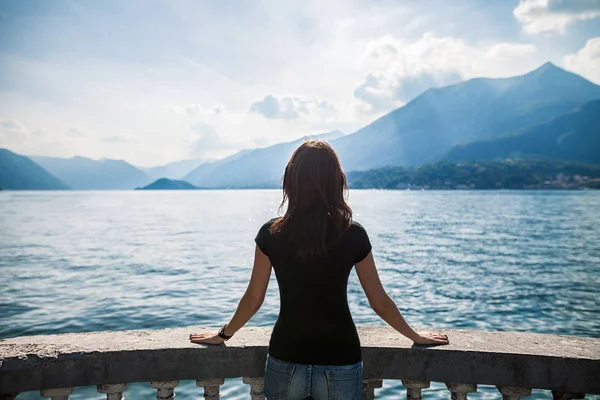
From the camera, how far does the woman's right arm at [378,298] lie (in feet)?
8.27

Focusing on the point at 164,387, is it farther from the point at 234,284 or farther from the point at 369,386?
the point at 234,284

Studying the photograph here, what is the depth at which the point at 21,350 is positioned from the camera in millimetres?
2898

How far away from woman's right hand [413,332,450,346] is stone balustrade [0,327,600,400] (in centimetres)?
5

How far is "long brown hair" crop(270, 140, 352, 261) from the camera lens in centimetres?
235

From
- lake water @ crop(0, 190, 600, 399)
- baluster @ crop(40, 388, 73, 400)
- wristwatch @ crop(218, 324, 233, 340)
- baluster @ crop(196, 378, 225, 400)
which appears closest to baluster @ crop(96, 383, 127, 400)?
baluster @ crop(40, 388, 73, 400)

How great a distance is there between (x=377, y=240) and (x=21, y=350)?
41482 mm

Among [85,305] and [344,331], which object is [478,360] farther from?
[85,305]

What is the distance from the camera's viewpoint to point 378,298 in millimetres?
2643

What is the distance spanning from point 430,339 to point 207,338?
1.52 m

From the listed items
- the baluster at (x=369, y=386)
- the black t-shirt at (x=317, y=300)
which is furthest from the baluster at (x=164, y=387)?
the baluster at (x=369, y=386)

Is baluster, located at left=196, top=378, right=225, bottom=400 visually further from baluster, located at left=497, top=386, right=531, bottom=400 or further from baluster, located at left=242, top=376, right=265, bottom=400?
baluster, located at left=497, top=386, right=531, bottom=400

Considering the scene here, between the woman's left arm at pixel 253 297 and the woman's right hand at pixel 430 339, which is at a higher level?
the woman's left arm at pixel 253 297

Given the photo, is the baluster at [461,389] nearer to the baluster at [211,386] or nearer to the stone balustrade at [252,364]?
the stone balustrade at [252,364]

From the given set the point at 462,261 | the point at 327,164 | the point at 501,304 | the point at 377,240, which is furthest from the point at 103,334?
the point at 377,240
